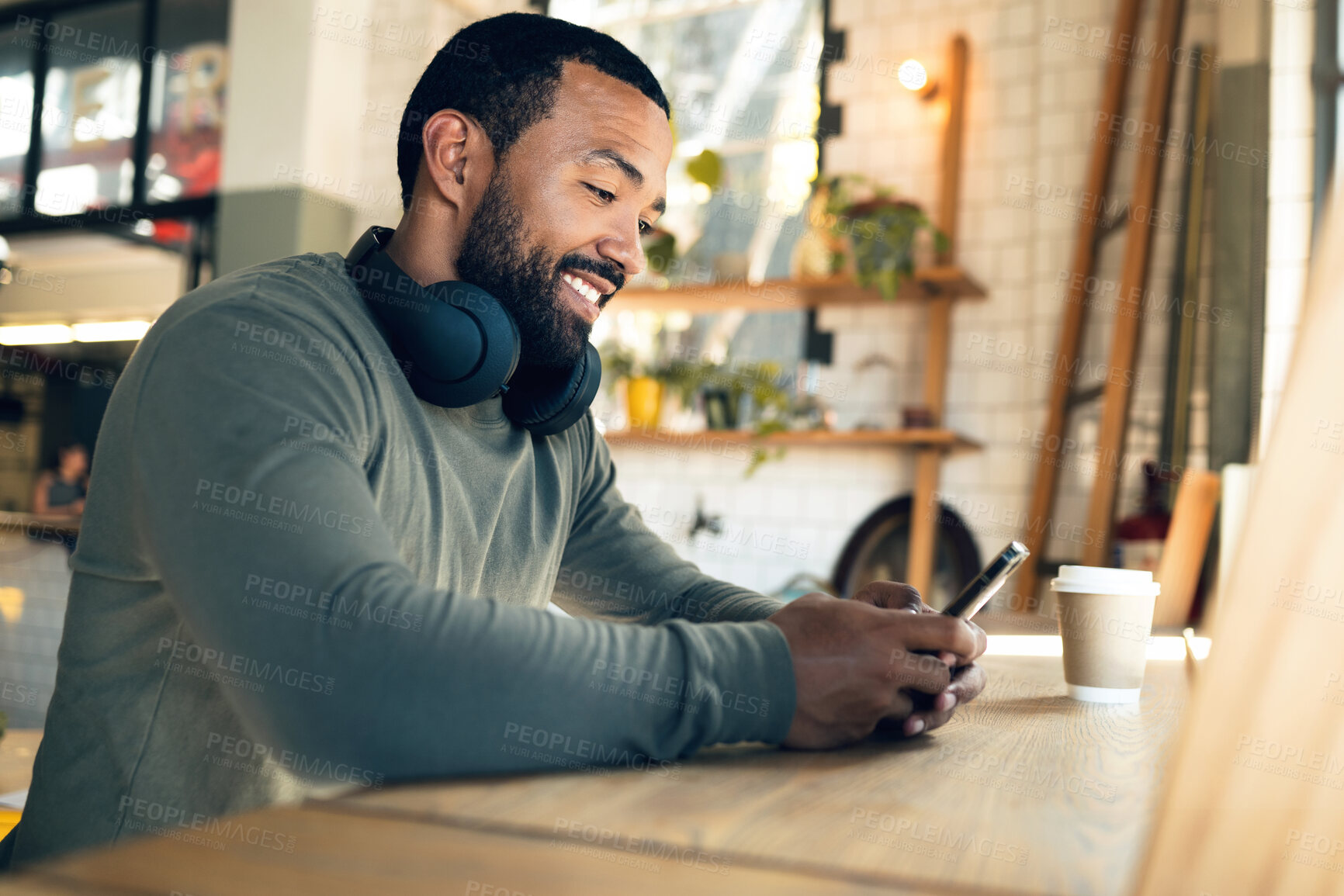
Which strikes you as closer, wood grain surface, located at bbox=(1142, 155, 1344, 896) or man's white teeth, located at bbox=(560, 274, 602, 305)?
wood grain surface, located at bbox=(1142, 155, 1344, 896)

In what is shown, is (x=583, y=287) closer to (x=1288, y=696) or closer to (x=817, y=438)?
(x=1288, y=696)

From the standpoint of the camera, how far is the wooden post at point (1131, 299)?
3408 millimetres

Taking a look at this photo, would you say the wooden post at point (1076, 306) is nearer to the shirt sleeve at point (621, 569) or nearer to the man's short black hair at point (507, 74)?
the shirt sleeve at point (621, 569)

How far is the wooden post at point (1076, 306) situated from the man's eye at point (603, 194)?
2.68 meters

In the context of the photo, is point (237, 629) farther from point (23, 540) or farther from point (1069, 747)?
point (23, 540)

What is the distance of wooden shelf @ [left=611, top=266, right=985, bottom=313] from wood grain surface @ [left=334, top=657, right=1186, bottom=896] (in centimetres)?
301

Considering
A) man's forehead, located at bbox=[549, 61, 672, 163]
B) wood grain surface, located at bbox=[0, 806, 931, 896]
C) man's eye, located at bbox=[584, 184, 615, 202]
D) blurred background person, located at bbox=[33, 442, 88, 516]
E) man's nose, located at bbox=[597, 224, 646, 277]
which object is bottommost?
blurred background person, located at bbox=[33, 442, 88, 516]

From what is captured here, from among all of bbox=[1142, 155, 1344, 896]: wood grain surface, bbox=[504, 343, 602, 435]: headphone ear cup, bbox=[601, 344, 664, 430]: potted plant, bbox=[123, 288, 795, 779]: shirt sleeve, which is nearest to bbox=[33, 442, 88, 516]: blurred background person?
bbox=[601, 344, 664, 430]: potted plant

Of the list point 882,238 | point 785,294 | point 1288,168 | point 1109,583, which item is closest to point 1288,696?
point 1109,583

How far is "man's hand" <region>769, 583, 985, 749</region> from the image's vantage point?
77 centimetres

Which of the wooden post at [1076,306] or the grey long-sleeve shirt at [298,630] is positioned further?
the wooden post at [1076,306]

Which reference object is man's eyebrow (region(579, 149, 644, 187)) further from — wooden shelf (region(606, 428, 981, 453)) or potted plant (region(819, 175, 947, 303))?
wooden shelf (region(606, 428, 981, 453))

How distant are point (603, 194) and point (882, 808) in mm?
873

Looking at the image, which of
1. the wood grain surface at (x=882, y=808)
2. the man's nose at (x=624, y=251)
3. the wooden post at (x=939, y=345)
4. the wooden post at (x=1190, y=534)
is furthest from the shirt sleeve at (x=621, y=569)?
the wooden post at (x=939, y=345)
